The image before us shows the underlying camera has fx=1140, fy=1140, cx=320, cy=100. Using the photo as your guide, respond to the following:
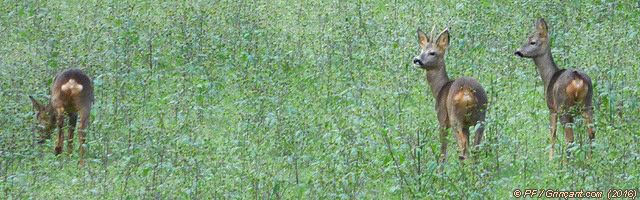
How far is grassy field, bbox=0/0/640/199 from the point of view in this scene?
397 inches

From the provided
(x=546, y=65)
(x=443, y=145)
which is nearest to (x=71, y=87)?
(x=443, y=145)

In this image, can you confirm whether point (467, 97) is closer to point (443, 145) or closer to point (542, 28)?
point (443, 145)

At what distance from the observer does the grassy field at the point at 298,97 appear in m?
10.1

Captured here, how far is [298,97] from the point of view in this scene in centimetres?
1280

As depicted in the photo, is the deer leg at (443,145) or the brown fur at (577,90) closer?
the deer leg at (443,145)

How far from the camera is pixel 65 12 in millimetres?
17922

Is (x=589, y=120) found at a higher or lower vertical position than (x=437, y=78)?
lower

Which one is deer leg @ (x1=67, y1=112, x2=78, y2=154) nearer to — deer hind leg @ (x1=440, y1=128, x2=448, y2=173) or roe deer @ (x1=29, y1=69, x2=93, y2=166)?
roe deer @ (x1=29, y1=69, x2=93, y2=166)

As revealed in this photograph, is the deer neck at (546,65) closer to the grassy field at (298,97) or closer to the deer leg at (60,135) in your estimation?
the grassy field at (298,97)

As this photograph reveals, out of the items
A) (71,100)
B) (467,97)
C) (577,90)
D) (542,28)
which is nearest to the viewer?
(467,97)

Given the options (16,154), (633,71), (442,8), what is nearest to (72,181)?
(16,154)

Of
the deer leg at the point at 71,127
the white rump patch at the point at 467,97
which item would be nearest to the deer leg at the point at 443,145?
the white rump patch at the point at 467,97

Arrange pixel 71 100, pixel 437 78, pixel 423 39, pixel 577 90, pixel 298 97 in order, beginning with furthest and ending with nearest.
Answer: pixel 298 97, pixel 71 100, pixel 423 39, pixel 437 78, pixel 577 90

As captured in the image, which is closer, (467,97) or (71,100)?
(467,97)
